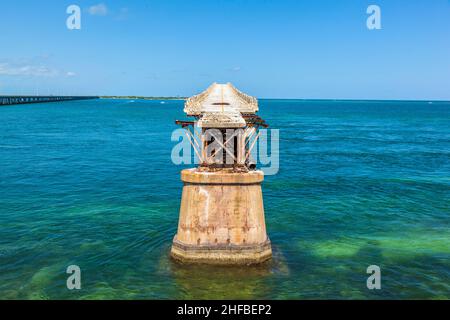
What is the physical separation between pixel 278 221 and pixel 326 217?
158 inches

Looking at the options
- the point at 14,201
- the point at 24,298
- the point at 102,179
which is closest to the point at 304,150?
the point at 102,179

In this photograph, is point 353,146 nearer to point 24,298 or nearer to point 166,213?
point 166,213

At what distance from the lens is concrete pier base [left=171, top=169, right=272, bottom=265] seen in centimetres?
2009

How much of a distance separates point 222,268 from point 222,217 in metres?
2.50

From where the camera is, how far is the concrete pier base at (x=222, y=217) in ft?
65.9

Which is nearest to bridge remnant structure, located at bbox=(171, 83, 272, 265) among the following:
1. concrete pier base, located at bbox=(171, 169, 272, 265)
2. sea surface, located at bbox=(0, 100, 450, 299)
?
concrete pier base, located at bbox=(171, 169, 272, 265)

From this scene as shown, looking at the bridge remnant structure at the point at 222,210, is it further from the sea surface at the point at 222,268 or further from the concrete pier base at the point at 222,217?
the sea surface at the point at 222,268

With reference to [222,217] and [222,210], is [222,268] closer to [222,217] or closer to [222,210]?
[222,217]

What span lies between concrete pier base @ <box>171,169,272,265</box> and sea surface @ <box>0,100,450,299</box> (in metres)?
0.79

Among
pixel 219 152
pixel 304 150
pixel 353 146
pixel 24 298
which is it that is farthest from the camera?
pixel 353 146

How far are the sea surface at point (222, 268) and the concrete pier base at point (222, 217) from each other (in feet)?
2.60

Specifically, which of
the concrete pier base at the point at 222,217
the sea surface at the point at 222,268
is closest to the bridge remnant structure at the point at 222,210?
the concrete pier base at the point at 222,217

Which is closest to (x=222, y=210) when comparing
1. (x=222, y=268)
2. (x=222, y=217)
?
(x=222, y=217)

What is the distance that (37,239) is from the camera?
25953mm
